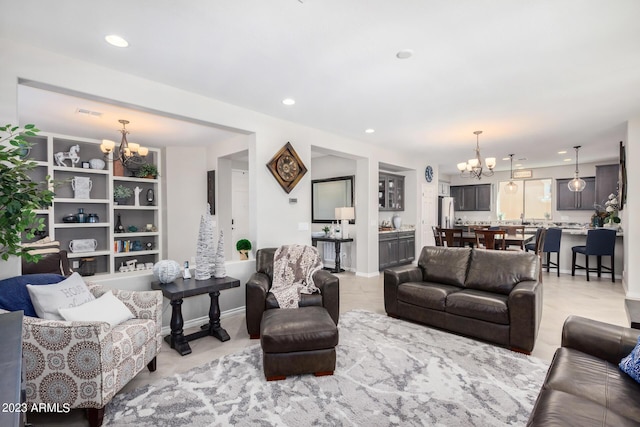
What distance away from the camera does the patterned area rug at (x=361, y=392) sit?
1.90m

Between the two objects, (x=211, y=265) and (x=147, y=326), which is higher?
(x=211, y=265)

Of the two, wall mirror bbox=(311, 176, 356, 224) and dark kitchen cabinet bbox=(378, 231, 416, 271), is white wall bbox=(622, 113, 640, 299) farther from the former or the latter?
wall mirror bbox=(311, 176, 356, 224)

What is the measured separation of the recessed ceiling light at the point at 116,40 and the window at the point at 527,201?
994 cm

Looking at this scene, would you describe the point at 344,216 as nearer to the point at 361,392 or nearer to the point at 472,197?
the point at 361,392

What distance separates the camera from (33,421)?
1.85 m

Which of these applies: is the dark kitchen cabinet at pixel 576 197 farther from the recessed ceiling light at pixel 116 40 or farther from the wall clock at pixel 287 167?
the recessed ceiling light at pixel 116 40

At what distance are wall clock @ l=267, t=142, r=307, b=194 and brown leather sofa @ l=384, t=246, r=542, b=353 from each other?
6.02 feet

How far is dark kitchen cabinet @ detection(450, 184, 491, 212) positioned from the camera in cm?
969

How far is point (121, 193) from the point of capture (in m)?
5.13

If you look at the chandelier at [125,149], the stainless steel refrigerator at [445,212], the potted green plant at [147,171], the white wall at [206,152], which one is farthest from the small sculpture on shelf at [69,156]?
the stainless steel refrigerator at [445,212]

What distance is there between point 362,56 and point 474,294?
257 cm

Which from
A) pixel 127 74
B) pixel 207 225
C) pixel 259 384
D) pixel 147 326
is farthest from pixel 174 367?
pixel 127 74

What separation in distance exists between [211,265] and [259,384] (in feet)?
4.72

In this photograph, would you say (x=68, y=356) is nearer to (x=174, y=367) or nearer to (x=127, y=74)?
(x=174, y=367)
